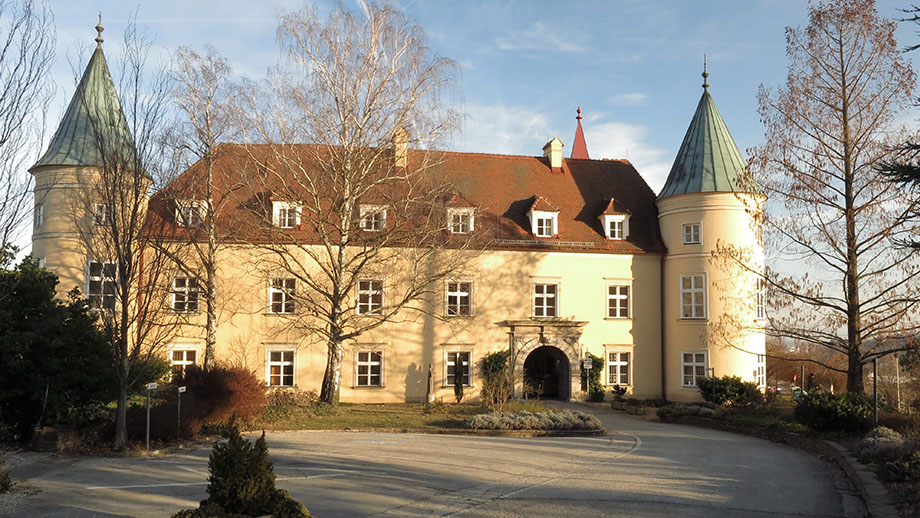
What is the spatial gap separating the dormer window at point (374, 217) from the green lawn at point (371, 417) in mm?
6442

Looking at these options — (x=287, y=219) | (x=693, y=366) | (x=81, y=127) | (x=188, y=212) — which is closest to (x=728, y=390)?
(x=693, y=366)

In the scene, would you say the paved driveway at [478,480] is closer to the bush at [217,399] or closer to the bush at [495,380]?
the bush at [217,399]

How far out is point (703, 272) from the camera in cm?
2988

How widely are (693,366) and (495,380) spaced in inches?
413

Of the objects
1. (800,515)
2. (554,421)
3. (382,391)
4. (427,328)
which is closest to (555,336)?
(427,328)

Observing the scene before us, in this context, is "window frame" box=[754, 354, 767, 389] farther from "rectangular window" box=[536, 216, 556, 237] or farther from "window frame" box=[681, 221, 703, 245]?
"rectangular window" box=[536, 216, 556, 237]

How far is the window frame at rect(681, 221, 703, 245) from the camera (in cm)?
3000

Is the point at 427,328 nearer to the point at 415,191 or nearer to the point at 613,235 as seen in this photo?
the point at 415,191

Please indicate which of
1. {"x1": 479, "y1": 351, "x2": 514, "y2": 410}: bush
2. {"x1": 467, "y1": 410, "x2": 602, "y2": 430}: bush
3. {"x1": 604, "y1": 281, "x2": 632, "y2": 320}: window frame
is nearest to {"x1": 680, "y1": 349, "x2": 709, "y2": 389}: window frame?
{"x1": 604, "y1": 281, "x2": 632, "y2": 320}: window frame

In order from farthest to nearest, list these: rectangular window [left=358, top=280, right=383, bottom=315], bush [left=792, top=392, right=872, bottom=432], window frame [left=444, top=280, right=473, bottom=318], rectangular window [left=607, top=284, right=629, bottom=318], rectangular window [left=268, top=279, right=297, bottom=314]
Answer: rectangular window [left=607, top=284, right=629, bottom=318] < window frame [left=444, top=280, right=473, bottom=318] < rectangular window [left=358, top=280, right=383, bottom=315] < rectangular window [left=268, top=279, right=297, bottom=314] < bush [left=792, top=392, right=872, bottom=432]

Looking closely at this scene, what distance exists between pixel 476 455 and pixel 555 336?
14.3 metres

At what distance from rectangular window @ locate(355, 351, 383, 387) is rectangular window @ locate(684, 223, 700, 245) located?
1378cm

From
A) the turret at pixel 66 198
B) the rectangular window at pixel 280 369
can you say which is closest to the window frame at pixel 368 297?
the rectangular window at pixel 280 369

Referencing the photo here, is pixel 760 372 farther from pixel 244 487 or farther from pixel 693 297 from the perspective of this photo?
pixel 244 487
